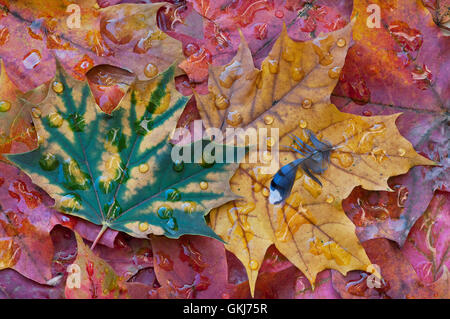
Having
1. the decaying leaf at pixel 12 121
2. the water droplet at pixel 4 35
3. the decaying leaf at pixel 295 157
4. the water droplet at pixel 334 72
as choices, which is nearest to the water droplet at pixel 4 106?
the decaying leaf at pixel 12 121

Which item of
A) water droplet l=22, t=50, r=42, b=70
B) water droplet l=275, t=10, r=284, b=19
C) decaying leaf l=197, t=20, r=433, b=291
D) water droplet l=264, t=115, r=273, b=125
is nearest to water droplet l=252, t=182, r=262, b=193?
decaying leaf l=197, t=20, r=433, b=291

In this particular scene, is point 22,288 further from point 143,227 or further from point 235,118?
point 235,118

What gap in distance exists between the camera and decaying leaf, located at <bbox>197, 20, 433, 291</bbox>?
68 centimetres

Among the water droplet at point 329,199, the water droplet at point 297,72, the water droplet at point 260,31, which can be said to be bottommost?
the water droplet at point 329,199

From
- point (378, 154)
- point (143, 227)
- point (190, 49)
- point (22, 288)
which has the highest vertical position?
point (190, 49)

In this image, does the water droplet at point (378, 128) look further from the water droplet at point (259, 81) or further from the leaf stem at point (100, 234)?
the leaf stem at point (100, 234)

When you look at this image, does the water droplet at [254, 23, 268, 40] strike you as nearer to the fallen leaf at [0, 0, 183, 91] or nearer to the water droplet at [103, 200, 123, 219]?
the fallen leaf at [0, 0, 183, 91]

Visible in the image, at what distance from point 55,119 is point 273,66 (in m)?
0.37

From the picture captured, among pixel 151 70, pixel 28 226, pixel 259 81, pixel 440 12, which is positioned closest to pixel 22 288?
pixel 28 226

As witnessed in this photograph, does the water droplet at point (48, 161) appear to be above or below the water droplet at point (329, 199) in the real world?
above

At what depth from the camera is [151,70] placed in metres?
0.71

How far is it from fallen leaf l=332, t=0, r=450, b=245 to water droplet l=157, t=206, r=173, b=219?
34 centimetres

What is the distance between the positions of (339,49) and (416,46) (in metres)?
0.18

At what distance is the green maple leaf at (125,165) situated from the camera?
658 mm
